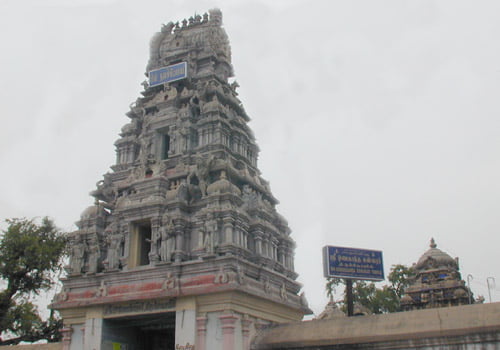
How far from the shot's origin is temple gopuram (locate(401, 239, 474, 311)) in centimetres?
3756

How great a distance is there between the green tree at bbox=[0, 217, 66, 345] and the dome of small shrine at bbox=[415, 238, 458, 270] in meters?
26.0

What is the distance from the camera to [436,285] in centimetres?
3844

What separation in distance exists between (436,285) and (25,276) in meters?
27.9

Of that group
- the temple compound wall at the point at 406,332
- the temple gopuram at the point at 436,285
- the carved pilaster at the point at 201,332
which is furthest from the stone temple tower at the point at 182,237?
the temple gopuram at the point at 436,285

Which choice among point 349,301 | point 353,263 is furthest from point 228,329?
point 353,263

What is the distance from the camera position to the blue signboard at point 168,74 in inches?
1174

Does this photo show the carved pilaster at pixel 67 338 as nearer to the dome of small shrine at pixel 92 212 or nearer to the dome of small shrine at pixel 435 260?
the dome of small shrine at pixel 92 212

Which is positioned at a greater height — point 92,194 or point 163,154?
point 163,154

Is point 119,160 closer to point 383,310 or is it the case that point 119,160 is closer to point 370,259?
point 370,259

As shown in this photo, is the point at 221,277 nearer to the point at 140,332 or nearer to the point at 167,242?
the point at 167,242

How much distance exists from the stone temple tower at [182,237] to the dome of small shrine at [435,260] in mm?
16737

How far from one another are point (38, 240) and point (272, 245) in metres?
16.4

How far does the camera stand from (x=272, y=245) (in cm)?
2573

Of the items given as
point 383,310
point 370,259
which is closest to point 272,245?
point 370,259
